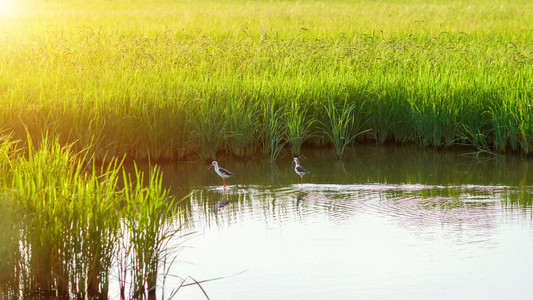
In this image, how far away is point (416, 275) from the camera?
663 cm

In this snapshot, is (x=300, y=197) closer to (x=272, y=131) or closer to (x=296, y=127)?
(x=272, y=131)

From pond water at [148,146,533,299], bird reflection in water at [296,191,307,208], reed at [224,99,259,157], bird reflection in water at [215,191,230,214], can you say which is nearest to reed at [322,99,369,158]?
pond water at [148,146,533,299]

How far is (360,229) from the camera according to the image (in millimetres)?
8078

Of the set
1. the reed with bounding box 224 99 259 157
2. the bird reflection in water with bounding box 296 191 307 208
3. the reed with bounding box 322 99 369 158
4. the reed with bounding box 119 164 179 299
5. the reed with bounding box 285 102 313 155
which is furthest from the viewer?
the reed with bounding box 322 99 369 158

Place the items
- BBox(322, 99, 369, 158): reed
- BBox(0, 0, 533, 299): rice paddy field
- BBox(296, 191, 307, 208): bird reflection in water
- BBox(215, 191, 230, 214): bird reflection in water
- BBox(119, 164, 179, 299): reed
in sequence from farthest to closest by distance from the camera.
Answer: BBox(322, 99, 369, 158): reed, BBox(296, 191, 307, 208): bird reflection in water, BBox(215, 191, 230, 214): bird reflection in water, BBox(0, 0, 533, 299): rice paddy field, BBox(119, 164, 179, 299): reed

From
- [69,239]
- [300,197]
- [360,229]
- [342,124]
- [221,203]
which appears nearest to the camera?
[69,239]

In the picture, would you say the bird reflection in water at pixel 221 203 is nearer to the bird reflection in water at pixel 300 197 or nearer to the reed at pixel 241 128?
the bird reflection in water at pixel 300 197

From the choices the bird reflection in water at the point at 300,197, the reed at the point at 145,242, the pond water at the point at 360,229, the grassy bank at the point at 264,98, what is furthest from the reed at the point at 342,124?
the reed at the point at 145,242

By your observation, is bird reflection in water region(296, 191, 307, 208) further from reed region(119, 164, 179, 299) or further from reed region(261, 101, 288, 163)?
reed region(119, 164, 179, 299)

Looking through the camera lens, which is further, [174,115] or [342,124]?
[342,124]

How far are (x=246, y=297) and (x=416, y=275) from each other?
1.42 meters

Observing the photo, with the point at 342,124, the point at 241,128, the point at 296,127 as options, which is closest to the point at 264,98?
the point at 296,127

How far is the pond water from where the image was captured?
21.2 feet

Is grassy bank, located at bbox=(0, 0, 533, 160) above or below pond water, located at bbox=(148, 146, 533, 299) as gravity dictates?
above
